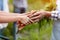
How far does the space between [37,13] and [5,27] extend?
25 cm

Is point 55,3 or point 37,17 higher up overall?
point 55,3

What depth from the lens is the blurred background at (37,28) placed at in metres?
0.95

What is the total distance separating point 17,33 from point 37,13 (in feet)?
0.68

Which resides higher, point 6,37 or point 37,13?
point 37,13

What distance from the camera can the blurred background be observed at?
3.13ft

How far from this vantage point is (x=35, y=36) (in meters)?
1.00

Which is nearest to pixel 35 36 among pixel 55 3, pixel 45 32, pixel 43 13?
pixel 45 32

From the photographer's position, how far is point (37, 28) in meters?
0.99

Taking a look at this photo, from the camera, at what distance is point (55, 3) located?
3.15ft

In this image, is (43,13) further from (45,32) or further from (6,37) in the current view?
(6,37)

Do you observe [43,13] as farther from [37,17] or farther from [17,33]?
[17,33]

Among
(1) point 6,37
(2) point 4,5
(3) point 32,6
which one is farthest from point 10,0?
(1) point 6,37

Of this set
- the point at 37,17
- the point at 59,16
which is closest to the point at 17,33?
the point at 37,17

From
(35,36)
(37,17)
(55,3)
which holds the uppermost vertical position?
(55,3)
